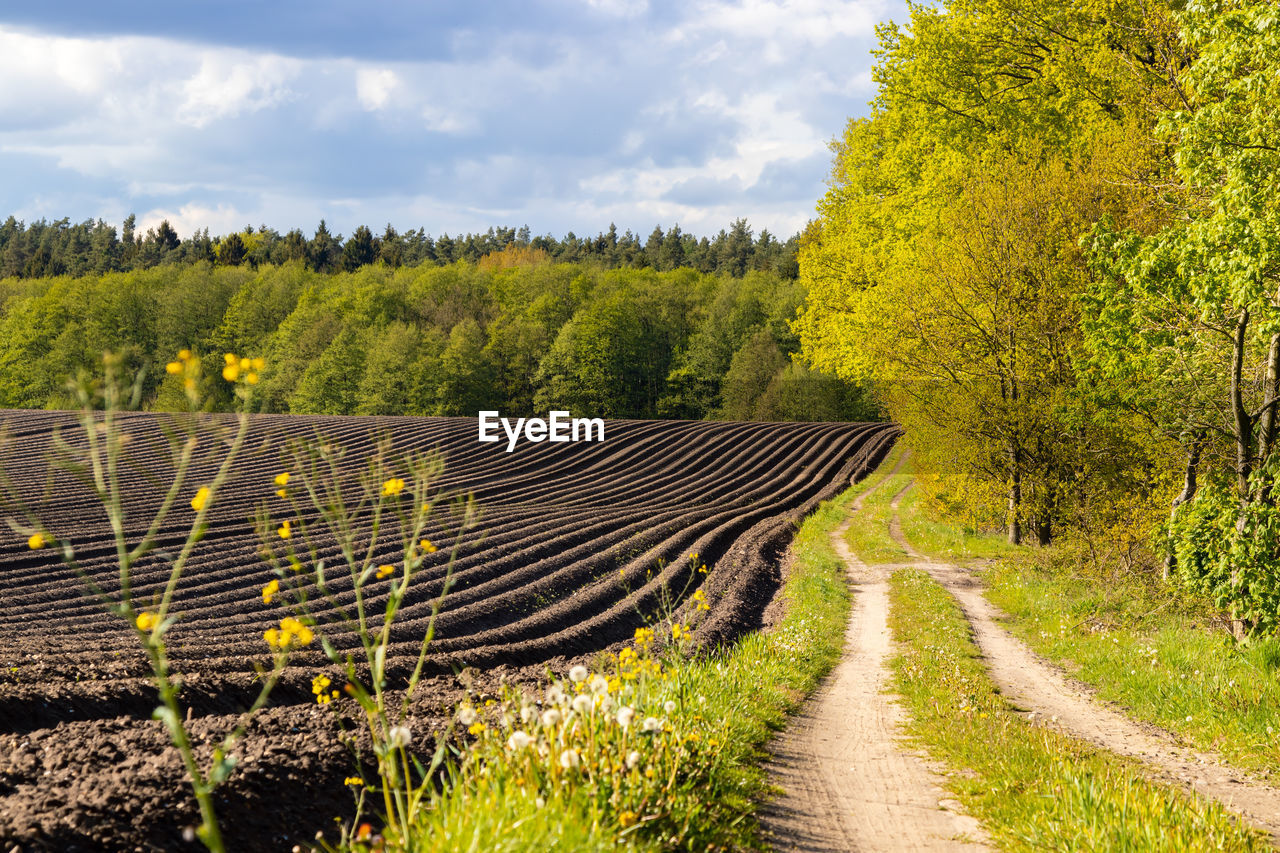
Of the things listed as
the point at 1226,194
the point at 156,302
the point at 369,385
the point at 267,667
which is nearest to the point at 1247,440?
the point at 1226,194

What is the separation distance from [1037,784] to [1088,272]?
15014mm

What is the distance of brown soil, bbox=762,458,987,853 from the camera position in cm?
541

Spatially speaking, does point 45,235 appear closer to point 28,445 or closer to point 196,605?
point 28,445

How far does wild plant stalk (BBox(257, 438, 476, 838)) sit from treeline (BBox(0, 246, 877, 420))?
37.7 metres

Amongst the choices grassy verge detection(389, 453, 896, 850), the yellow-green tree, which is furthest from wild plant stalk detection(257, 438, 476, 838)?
the yellow-green tree

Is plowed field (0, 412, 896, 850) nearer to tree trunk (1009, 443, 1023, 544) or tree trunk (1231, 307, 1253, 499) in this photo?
tree trunk (1009, 443, 1023, 544)

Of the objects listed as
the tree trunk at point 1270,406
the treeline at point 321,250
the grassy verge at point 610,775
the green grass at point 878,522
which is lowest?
the green grass at point 878,522

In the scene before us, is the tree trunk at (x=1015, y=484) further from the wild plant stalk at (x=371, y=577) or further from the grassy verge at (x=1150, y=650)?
the wild plant stalk at (x=371, y=577)

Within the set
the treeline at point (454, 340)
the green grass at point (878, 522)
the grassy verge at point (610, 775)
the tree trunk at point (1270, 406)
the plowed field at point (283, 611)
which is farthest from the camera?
the treeline at point (454, 340)

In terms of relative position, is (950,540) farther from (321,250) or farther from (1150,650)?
(321,250)

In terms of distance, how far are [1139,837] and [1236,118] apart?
9.36 m

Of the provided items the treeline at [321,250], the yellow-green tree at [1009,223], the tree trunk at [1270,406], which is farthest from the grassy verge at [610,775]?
the treeline at [321,250]

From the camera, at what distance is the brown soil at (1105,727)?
6566mm

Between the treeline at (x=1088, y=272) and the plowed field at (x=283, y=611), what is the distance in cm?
616
